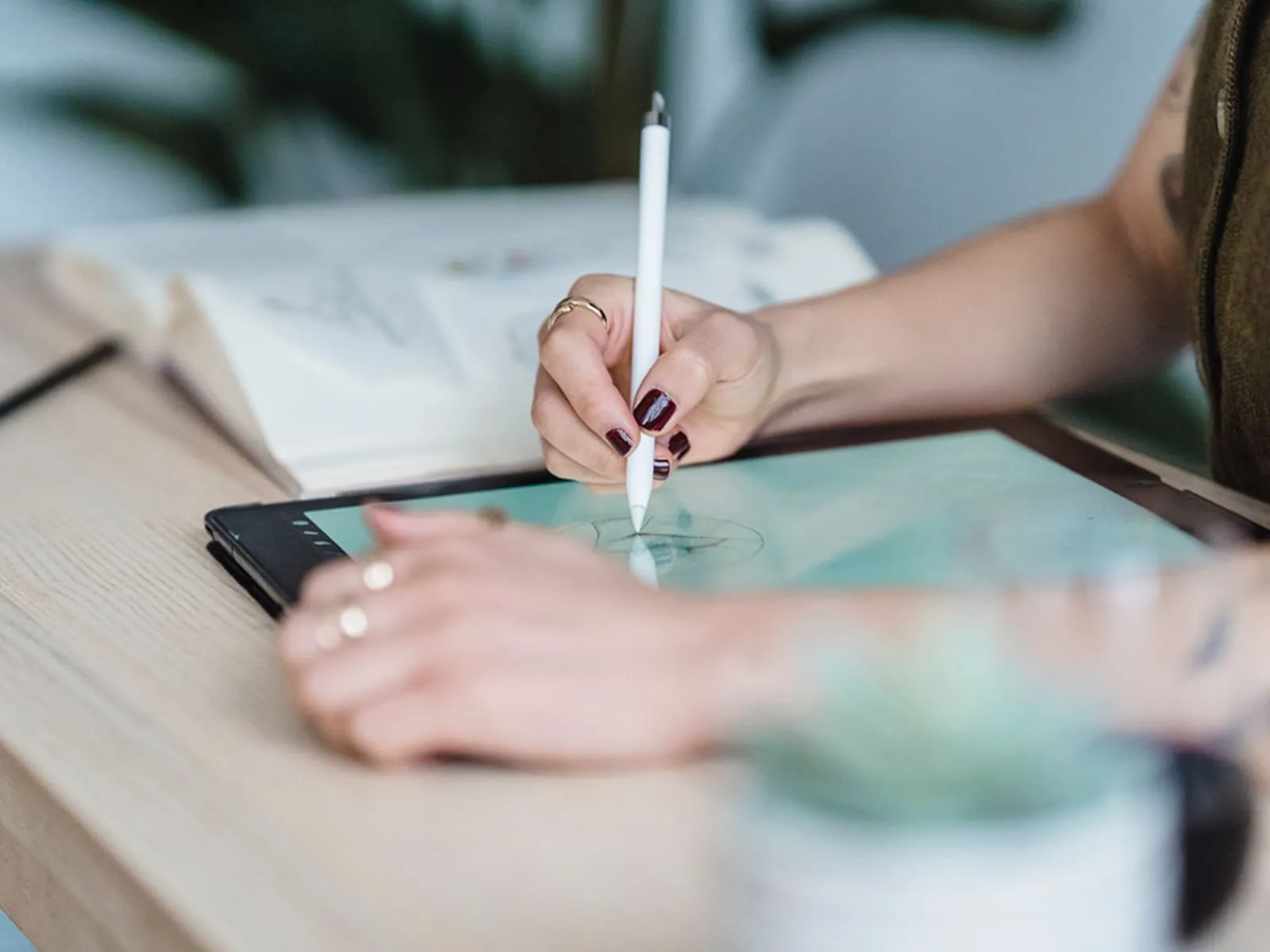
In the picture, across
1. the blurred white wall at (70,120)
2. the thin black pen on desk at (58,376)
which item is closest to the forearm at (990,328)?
the thin black pen on desk at (58,376)

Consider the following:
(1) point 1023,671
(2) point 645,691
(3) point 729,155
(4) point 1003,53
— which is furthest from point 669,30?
(1) point 1023,671

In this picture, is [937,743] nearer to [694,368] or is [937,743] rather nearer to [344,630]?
[344,630]

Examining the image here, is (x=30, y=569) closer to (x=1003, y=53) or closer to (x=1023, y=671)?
(x=1023, y=671)

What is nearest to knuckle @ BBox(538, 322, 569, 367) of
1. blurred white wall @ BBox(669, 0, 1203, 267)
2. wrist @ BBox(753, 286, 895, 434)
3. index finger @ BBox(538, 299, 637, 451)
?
index finger @ BBox(538, 299, 637, 451)

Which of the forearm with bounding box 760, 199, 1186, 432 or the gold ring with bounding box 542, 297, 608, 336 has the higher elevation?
the gold ring with bounding box 542, 297, 608, 336

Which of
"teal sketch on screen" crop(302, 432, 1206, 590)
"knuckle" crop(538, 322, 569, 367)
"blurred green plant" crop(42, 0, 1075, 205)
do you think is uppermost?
"blurred green plant" crop(42, 0, 1075, 205)

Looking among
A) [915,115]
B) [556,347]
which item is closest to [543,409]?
[556,347]

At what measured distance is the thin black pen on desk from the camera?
79 cm

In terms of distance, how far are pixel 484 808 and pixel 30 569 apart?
0.27 m

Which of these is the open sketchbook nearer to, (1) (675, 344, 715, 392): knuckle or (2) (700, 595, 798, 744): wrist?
(1) (675, 344, 715, 392): knuckle

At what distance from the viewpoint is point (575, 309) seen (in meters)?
0.66

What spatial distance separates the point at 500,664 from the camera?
400 mm

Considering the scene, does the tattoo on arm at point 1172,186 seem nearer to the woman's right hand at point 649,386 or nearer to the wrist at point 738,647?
the woman's right hand at point 649,386

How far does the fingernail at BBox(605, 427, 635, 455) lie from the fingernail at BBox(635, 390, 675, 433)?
1 centimetres
